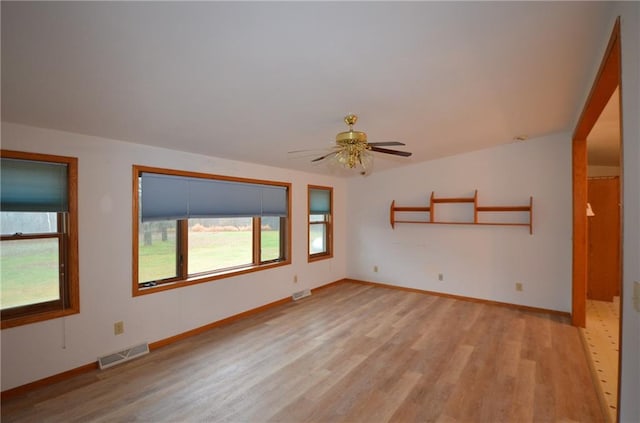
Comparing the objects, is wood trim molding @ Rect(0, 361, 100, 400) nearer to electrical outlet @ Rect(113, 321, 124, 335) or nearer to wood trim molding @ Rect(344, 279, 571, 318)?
electrical outlet @ Rect(113, 321, 124, 335)

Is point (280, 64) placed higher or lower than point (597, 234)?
higher

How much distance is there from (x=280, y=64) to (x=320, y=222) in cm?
429

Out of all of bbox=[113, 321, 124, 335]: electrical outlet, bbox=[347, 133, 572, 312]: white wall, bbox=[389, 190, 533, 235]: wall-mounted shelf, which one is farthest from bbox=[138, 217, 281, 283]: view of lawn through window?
bbox=[389, 190, 533, 235]: wall-mounted shelf

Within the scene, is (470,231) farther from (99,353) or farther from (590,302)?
(99,353)

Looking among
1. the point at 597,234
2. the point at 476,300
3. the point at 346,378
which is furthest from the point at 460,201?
the point at 346,378

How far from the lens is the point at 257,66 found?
6.48 feet

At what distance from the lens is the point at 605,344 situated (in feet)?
11.5

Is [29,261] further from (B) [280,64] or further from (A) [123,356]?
(B) [280,64]

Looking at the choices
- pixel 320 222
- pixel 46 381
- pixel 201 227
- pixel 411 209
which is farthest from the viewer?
pixel 320 222

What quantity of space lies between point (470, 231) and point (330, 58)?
14.1 ft

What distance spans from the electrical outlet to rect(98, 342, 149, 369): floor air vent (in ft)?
0.66

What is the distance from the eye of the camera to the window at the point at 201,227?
345 cm

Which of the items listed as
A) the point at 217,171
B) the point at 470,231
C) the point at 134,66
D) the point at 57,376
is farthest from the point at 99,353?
the point at 470,231

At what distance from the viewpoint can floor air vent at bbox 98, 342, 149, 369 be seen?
9.71ft
